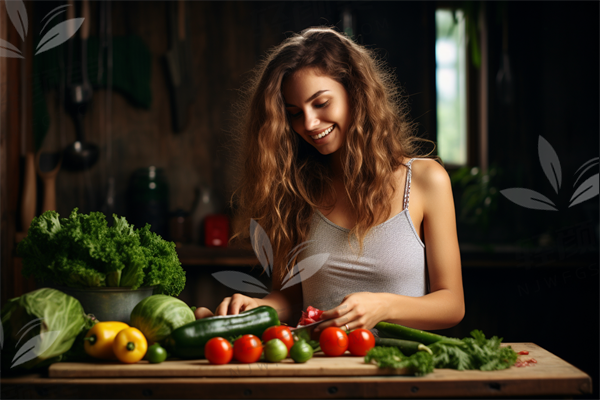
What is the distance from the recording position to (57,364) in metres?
1.06

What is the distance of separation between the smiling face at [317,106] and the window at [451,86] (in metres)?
1.88

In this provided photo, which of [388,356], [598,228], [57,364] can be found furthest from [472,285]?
[57,364]

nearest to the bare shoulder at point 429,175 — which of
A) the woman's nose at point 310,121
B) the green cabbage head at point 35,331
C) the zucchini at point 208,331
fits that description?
the woman's nose at point 310,121

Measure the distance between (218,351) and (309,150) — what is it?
906 mm

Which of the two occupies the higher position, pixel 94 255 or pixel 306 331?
pixel 94 255

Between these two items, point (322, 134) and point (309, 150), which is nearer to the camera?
point (322, 134)

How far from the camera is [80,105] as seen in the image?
3.19 m

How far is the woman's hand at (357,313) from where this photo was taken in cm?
115

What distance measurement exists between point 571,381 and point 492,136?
8.46 ft
